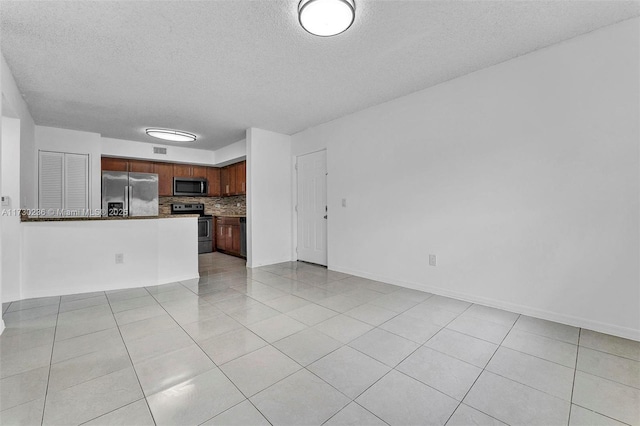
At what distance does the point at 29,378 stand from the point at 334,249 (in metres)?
3.48

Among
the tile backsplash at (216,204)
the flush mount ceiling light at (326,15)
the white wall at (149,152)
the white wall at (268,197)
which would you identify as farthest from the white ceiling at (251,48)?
the tile backsplash at (216,204)

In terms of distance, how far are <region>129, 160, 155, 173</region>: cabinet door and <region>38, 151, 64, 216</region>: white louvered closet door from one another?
1.17 meters

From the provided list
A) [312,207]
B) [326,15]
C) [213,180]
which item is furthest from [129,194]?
[326,15]

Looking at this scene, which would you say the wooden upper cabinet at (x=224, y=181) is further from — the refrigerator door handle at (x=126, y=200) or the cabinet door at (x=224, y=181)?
the refrigerator door handle at (x=126, y=200)

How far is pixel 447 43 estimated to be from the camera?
2445 mm

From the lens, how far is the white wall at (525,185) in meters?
2.21

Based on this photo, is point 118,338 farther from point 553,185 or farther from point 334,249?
point 553,185

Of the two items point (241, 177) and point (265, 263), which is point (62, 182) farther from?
point (265, 263)

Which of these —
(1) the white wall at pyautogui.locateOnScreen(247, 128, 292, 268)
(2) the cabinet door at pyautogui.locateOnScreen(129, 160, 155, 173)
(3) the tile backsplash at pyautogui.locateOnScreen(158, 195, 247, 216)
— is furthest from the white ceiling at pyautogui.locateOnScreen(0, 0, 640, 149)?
(3) the tile backsplash at pyautogui.locateOnScreen(158, 195, 247, 216)

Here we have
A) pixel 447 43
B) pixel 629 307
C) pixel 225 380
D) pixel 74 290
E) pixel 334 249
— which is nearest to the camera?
pixel 225 380

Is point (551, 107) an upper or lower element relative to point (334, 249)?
upper

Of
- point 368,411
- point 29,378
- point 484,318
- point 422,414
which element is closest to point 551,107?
point 484,318

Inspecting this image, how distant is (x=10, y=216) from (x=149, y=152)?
3.13m

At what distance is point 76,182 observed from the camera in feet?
16.3
